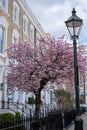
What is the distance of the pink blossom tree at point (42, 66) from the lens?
1655 cm

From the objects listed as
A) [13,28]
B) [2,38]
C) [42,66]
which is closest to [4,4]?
[13,28]

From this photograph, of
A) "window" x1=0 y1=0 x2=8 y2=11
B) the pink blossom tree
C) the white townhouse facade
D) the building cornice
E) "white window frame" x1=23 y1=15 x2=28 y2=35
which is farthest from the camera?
"white window frame" x1=23 y1=15 x2=28 y2=35

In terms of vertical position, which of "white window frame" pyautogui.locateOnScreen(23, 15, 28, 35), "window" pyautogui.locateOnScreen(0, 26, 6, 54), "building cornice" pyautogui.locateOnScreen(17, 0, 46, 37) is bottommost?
"window" pyautogui.locateOnScreen(0, 26, 6, 54)

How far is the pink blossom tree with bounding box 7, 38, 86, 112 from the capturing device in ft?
54.3

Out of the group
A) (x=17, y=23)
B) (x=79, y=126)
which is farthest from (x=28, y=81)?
(x=17, y=23)

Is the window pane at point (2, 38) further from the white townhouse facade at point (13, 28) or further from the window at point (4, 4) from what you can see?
the window at point (4, 4)

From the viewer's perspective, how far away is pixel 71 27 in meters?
10.7

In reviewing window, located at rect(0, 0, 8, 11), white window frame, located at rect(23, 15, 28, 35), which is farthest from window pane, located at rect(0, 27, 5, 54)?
white window frame, located at rect(23, 15, 28, 35)

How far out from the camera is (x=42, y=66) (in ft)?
54.3

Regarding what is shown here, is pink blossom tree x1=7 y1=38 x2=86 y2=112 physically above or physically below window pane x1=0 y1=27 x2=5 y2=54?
below

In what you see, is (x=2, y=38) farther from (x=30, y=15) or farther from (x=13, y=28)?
(x=30, y=15)

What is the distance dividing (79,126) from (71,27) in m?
3.44

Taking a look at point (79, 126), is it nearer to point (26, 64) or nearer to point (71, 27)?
point (71, 27)

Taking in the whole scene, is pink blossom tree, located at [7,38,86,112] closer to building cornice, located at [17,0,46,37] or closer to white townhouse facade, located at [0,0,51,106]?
white townhouse facade, located at [0,0,51,106]
